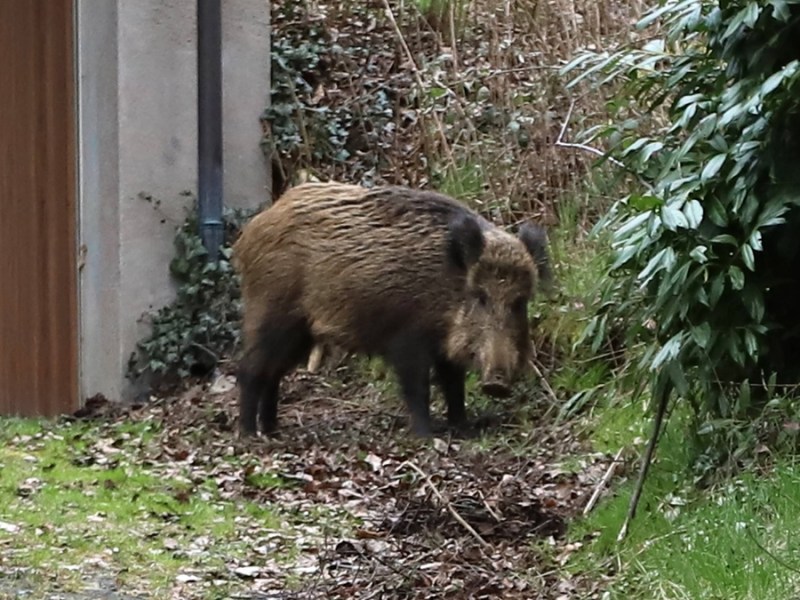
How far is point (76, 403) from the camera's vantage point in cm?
939

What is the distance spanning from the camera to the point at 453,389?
7.69m

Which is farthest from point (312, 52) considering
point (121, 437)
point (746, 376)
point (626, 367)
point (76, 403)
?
point (746, 376)

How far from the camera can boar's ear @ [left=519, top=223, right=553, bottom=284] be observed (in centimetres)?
750

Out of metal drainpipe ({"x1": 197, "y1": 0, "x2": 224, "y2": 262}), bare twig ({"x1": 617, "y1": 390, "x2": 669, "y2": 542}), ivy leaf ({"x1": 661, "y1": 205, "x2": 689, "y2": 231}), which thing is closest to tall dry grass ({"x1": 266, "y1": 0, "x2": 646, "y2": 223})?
metal drainpipe ({"x1": 197, "y1": 0, "x2": 224, "y2": 262})

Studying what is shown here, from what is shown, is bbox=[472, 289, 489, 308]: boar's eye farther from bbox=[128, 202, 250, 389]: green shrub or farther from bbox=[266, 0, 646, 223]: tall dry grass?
bbox=[128, 202, 250, 389]: green shrub

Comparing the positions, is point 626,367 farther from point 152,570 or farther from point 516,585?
point 152,570

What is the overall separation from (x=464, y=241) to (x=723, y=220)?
2826 millimetres

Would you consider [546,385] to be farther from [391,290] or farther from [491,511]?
[491,511]

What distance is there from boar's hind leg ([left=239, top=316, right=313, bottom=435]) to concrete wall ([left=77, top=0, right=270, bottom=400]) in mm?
1468

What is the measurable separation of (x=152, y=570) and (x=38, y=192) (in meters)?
4.99

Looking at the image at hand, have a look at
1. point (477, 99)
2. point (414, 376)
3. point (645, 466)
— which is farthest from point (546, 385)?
point (645, 466)

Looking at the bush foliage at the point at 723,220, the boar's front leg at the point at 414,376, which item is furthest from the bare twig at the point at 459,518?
the boar's front leg at the point at 414,376

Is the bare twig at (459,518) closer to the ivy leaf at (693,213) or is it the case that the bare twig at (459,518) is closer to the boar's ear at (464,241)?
the ivy leaf at (693,213)

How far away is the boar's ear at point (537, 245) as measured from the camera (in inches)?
295
